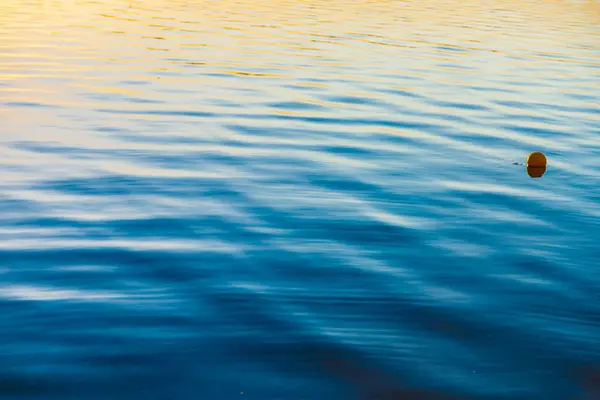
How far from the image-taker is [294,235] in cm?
782

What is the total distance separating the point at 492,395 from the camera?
16.5 ft

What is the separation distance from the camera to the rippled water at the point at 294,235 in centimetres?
531

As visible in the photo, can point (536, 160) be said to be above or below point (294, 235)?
above

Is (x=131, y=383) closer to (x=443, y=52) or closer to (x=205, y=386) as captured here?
(x=205, y=386)

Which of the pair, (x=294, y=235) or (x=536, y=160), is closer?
(x=294, y=235)

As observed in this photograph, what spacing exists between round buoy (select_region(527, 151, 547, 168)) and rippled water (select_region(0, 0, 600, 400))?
185mm

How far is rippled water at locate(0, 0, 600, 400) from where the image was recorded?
5312mm

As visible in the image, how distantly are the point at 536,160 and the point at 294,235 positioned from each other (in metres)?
4.12

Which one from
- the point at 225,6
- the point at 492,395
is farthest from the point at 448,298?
the point at 225,6

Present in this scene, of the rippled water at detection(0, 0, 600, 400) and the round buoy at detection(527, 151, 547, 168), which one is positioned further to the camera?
the round buoy at detection(527, 151, 547, 168)

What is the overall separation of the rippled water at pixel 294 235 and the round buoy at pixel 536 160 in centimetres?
18

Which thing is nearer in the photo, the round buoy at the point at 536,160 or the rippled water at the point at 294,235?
the rippled water at the point at 294,235

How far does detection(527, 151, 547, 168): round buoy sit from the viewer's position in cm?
1084

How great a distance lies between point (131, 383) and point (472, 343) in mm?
2015
